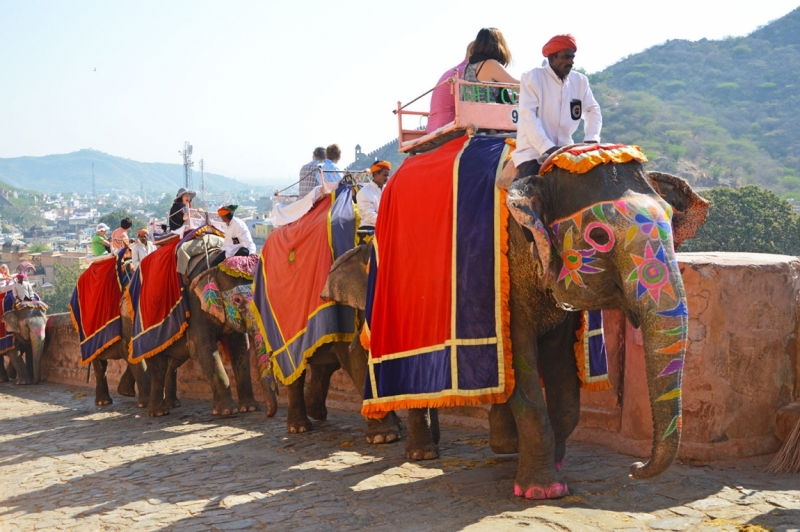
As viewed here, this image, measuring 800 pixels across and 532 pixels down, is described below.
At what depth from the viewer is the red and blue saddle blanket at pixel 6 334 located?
17.6m

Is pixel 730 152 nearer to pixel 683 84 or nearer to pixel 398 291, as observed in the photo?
pixel 683 84

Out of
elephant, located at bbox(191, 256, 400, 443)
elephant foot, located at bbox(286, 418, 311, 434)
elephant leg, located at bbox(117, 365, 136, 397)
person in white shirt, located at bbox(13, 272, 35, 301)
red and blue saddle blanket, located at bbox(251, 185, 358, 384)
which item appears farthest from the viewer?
person in white shirt, located at bbox(13, 272, 35, 301)

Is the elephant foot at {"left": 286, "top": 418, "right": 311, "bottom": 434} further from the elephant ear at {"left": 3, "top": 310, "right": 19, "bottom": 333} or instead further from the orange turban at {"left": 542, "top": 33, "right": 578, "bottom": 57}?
the elephant ear at {"left": 3, "top": 310, "right": 19, "bottom": 333}

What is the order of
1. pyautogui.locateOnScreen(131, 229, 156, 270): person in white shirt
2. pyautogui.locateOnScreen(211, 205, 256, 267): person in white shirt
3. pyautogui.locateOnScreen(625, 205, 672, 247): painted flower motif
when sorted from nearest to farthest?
pyautogui.locateOnScreen(625, 205, 672, 247): painted flower motif
pyautogui.locateOnScreen(211, 205, 256, 267): person in white shirt
pyautogui.locateOnScreen(131, 229, 156, 270): person in white shirt

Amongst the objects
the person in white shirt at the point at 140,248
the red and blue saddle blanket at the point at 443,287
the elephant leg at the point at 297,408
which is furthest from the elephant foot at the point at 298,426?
the person in white shirt at the point at 140,248

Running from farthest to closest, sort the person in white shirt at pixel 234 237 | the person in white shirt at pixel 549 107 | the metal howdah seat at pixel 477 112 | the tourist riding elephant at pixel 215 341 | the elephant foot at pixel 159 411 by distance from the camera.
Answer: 1. the elephant foot at pixel 159 411
2. the person in white shirt at pixel 234 237
3. the tourist riding elephant at pixel 215 341
4. the metal howdah seat at pixel 477 112
5. the person in white shirt at pixel 549 107

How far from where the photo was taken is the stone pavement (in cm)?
480

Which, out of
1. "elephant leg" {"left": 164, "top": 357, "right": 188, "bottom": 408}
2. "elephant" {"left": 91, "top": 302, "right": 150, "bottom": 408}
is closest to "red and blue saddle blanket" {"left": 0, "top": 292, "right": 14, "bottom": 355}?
"elephant" {"left": 91, "top": 302, "right": 150, "bottom": 408}

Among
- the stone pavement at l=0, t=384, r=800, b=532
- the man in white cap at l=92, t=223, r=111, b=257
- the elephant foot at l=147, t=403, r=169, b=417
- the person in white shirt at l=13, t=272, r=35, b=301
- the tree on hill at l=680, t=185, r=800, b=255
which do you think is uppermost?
the tree on hill at l=680, t=185, r=800, b=255

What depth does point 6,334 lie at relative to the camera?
17.7 meters

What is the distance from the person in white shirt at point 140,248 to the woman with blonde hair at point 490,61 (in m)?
7.46

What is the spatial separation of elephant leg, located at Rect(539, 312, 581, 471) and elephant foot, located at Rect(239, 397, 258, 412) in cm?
522

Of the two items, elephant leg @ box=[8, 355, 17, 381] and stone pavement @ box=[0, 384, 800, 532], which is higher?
elephant leg @ box=[8, 355, 17, 381]

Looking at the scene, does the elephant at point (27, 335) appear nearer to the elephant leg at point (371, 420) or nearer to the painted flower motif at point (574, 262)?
the elephant leg at point (371, 420)
